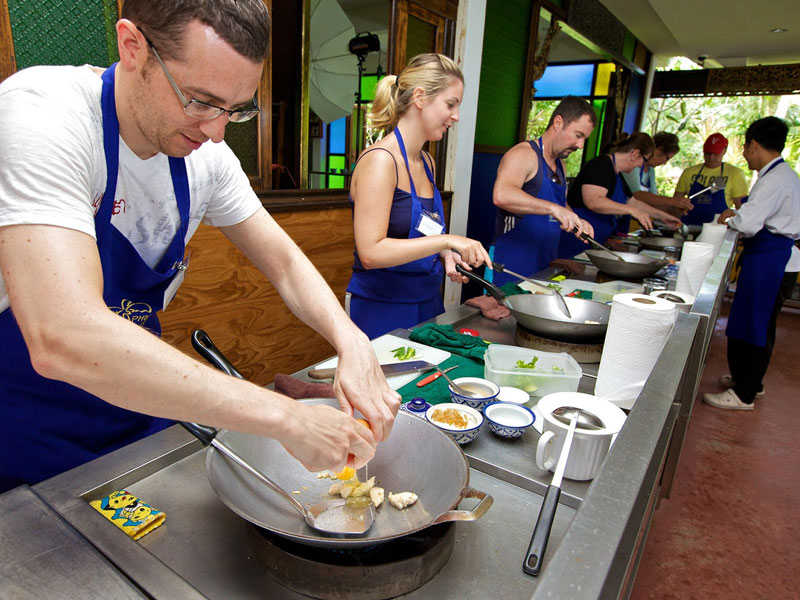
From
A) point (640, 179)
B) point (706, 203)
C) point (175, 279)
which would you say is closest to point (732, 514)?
point (175, 279)

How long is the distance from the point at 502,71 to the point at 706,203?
319cm

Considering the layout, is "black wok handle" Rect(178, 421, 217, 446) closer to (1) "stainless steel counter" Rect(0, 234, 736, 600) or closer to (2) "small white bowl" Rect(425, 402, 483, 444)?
(1) "stainless steel counter" Rect(0, 234, 736, 600)

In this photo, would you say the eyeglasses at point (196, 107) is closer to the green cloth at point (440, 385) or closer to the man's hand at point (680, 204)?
the green cloth at point (440, 385)

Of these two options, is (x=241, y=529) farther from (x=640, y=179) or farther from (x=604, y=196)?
(x=640, y=179)

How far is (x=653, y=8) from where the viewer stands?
6555mm

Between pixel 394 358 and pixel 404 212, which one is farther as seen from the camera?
pixel 404 212

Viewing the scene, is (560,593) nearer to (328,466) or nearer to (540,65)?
(328,466)

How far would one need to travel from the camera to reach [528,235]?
10.5ft

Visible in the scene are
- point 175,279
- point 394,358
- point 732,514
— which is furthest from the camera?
point 732,514

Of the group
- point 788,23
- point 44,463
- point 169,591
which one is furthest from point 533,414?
point 788,23

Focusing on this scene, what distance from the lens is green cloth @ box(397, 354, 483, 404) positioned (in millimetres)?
1334

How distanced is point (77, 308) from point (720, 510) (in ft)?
9.88

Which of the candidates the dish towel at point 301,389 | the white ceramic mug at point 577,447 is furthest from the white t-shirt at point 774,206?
the dish towel at point 301,389

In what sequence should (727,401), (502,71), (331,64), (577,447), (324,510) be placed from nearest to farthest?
(324,510) → (577,447) → (331,64) → (727,401) → (502,71)
